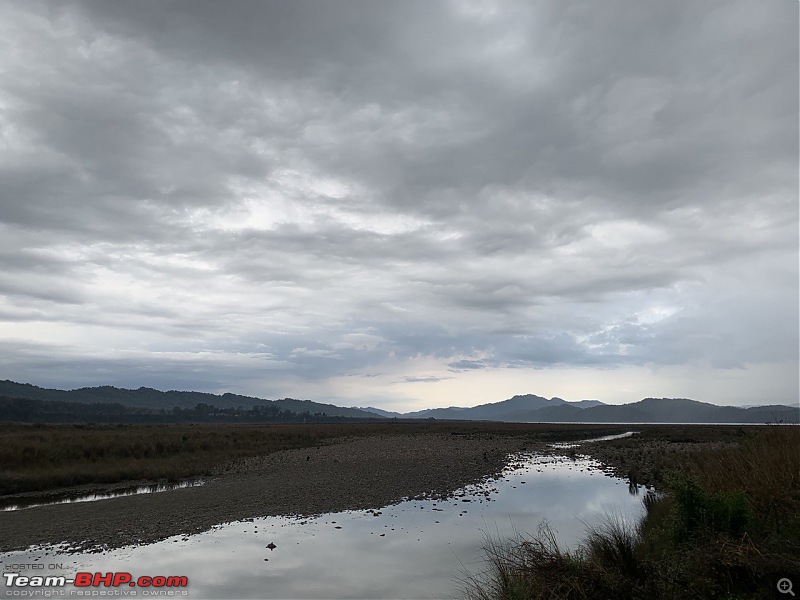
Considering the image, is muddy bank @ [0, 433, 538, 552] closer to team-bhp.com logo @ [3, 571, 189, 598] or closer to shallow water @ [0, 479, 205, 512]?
shallow water @ [0, 479, 205, 512]

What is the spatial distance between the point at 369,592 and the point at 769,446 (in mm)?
10694

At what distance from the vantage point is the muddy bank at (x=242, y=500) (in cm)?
1761

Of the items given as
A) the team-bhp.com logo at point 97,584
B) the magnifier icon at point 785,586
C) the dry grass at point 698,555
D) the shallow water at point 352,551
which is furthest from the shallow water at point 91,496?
the magnifier icon at point 785,586

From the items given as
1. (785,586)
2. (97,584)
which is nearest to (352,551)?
(97,584)

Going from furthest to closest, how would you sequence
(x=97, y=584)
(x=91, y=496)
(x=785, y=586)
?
1. (x=91, y=496)
2. (x=97, y=584)
3. (x=785, y=586)

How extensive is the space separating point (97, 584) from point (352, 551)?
6871 mm

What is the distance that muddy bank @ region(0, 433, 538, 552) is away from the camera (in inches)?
693

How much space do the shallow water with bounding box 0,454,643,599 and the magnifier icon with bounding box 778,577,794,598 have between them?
715 centimetres

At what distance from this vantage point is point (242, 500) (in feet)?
78.3

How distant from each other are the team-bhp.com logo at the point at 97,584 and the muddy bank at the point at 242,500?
2856mm

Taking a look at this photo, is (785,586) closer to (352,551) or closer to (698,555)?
(698,555)

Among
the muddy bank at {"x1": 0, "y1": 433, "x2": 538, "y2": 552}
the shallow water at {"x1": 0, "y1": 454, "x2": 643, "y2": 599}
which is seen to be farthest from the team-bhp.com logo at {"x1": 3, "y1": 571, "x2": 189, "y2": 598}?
the muddy bank at {"x1": 0, "y1": 433, "x2": 538, "y2": 552}

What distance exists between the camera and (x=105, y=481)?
104 ft

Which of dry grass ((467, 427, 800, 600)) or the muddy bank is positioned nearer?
dry grass ((467, 427, 800, 600))
